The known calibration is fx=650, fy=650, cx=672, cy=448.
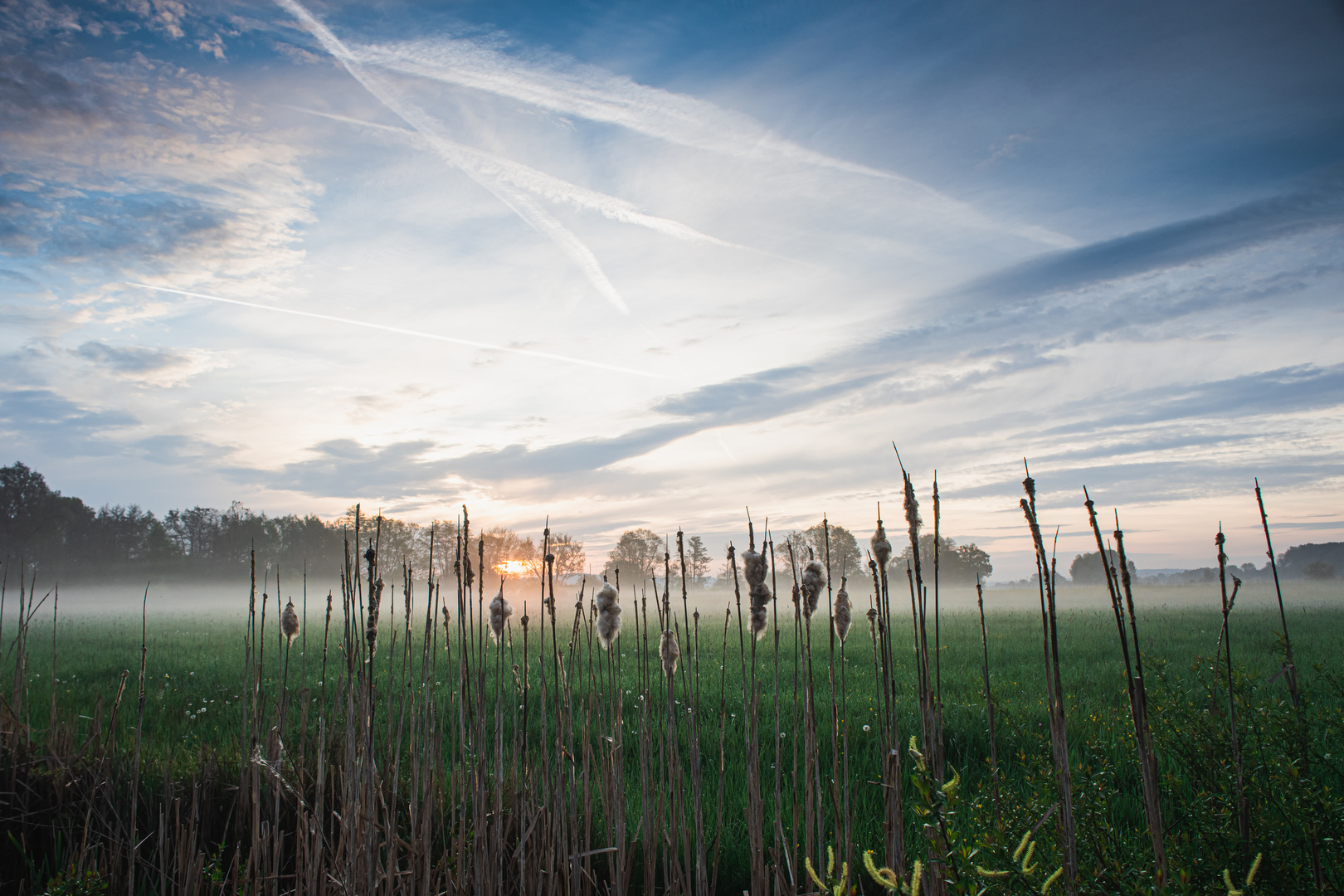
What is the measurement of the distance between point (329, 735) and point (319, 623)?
76.8 feet

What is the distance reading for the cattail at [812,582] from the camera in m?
2.74

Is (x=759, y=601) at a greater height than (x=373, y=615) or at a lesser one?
lesser

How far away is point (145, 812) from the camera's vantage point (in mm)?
4824

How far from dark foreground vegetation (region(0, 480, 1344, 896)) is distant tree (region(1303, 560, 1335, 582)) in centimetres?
8611

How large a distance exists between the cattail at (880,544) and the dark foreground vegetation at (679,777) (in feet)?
0.05

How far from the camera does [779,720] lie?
3.71 meters

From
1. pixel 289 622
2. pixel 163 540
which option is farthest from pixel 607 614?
pixel 163 540

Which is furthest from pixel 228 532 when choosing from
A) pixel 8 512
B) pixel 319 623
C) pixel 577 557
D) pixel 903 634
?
pixel 903 634

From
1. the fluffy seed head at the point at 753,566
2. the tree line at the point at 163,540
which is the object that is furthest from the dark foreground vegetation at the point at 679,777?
the tree line at the point at 163,540

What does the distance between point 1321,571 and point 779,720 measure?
9694 centimetres

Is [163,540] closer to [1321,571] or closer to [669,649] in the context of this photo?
[669,649]

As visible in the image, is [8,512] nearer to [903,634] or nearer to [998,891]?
[903,634]

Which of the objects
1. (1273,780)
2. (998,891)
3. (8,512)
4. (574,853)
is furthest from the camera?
(8,512)

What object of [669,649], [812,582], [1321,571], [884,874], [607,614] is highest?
[812,582]
